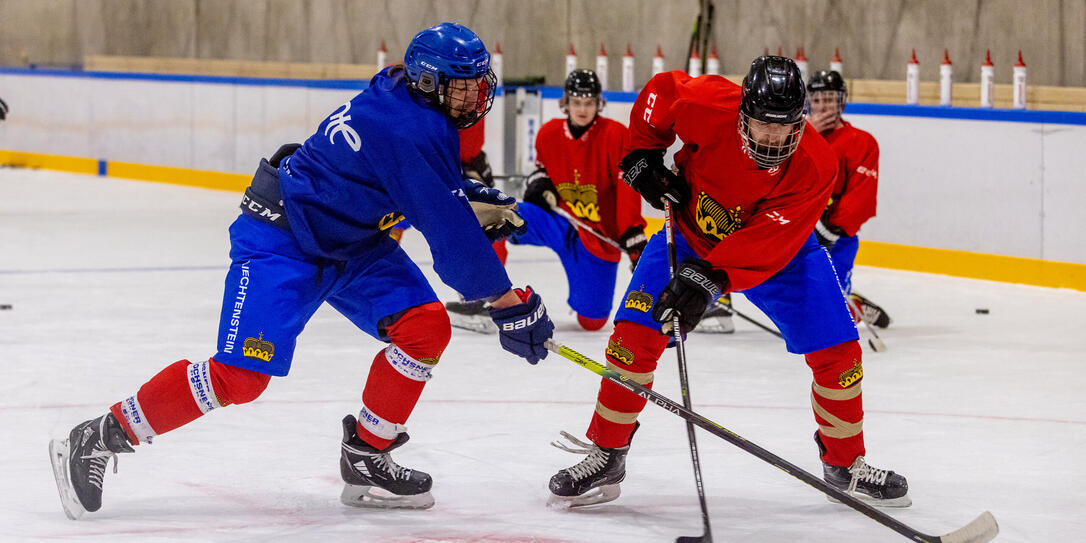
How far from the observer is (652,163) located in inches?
142

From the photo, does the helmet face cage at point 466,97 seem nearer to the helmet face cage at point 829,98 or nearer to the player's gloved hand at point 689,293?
the player's gloved hand at point 689,293

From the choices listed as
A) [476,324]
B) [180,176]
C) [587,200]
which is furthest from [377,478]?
[180,176]

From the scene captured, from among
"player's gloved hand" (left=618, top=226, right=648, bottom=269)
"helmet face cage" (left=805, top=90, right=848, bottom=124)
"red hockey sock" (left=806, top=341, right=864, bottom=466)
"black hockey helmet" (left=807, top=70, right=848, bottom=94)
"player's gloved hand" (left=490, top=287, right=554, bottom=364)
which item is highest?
"black hockey helmet" (left=807, top=70, right=848, bottom=94)

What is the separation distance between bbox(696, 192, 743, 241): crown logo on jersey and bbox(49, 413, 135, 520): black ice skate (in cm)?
146

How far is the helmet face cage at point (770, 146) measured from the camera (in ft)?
10.5

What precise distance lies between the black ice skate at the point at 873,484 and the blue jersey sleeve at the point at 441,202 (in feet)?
3.36

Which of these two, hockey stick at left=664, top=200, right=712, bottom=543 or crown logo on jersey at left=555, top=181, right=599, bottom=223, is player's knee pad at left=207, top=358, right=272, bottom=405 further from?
crown logo on jersey at left=555, top=181, right=599, bottom=223

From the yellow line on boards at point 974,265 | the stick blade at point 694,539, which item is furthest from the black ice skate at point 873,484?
the yellow line on boards at point 974,265

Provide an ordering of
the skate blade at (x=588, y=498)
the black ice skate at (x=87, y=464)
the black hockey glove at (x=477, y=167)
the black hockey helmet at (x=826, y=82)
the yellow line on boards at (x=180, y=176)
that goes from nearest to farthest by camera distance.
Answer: the black ice skate at (x=87, y=464) → the skate blade at (x=588, y=498) → the black hockey helmet at (x=826, y=82) → the black hockey glove at (x=477, y=167) → the yellow line on boards at (x=180, y=176)

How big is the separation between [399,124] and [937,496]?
163 cm

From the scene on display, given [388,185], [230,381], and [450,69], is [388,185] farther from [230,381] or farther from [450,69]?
[230,381]

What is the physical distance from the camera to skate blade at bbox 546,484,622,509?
3.40 metres

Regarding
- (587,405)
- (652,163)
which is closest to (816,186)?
(652,163)

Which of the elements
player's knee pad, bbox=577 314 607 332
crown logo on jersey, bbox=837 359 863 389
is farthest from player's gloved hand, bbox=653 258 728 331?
player's knee pad, bbox=577 314 607 332
